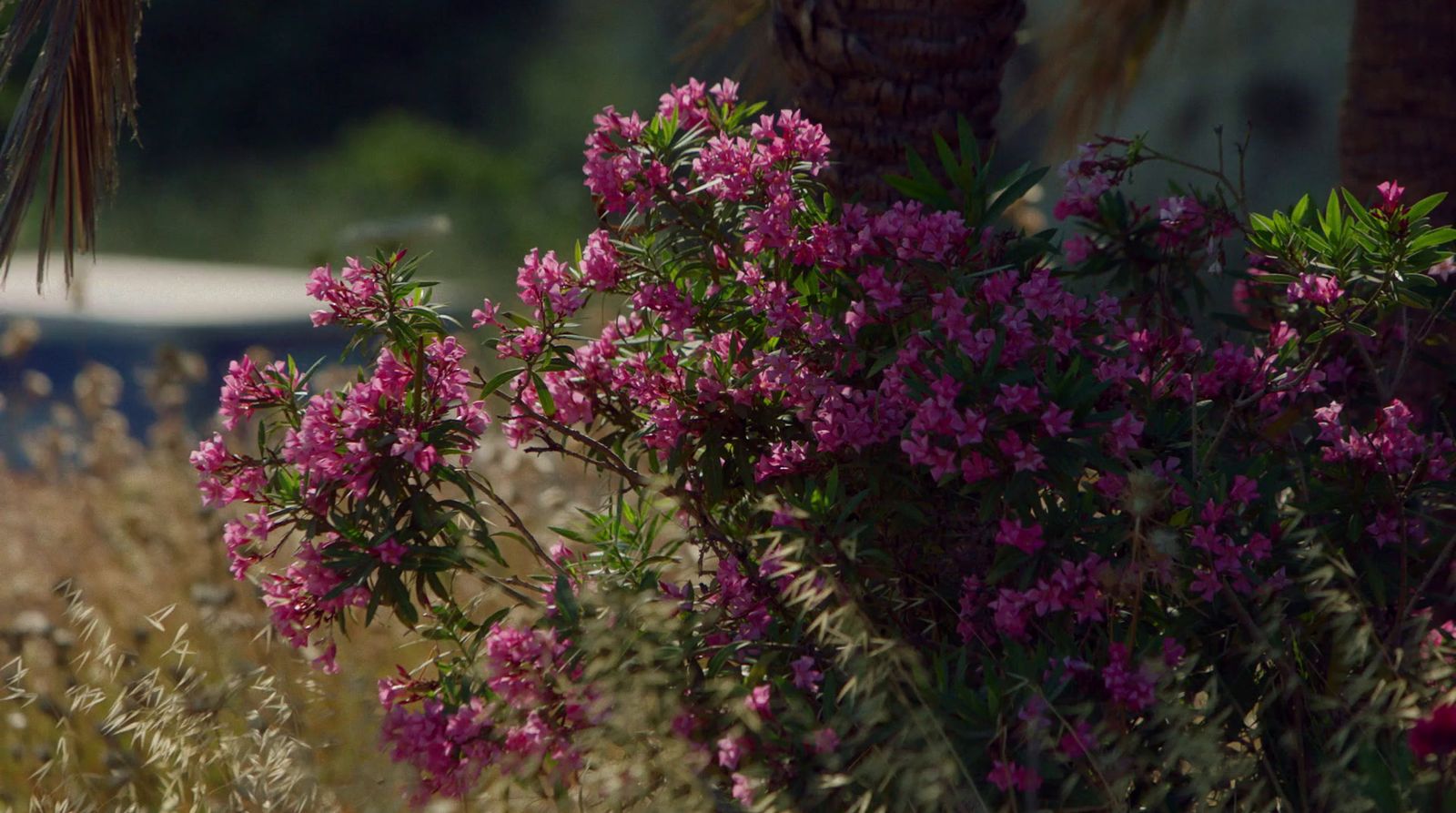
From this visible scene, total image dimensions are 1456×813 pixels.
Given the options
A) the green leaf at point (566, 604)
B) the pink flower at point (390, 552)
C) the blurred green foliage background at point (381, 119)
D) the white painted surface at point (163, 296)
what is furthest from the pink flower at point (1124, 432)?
the blurred green foliage background at point (381, 119)

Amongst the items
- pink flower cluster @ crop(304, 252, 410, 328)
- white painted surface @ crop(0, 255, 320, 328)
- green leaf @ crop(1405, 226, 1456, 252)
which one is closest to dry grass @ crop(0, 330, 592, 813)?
pink flower cluster @ crop(304, 252, 410, 328)

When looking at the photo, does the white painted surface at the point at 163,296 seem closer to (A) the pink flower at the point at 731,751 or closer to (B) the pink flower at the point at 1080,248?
(B) the pink flower at the point at 1080,248

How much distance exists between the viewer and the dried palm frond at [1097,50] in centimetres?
454

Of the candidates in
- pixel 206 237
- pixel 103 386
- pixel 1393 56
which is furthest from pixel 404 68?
pixel 1393 56

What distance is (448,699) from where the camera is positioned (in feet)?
7.73

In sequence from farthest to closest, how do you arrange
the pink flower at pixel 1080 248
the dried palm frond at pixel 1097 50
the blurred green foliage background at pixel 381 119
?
the blurred green foliage background at pixel 381 119
the dried palm frond at pixel 1097 50
the pink flower at pixel 1080 248

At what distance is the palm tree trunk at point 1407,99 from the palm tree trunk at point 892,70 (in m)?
1.09

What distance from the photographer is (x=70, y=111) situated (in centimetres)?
286

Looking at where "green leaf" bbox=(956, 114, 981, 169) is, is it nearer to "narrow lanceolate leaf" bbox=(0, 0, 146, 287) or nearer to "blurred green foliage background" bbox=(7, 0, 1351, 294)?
"narrow lanceolate leaf" bbox=(0, 0, 146, 287)

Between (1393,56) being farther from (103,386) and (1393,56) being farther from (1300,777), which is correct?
(103,386)

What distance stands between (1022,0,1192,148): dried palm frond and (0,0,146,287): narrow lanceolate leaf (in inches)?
107

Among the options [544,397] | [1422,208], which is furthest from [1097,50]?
[544,397]

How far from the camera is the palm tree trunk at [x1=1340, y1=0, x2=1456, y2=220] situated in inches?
135

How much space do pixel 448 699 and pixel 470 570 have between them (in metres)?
0.22
